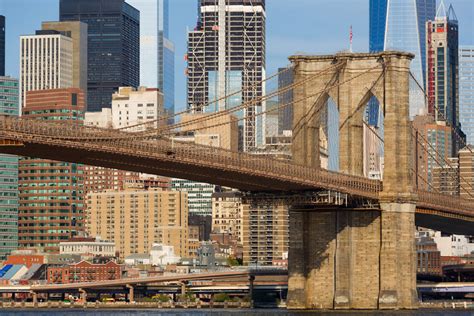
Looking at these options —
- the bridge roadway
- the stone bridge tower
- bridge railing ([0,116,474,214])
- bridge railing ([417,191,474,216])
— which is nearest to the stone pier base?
the stone bridge tower

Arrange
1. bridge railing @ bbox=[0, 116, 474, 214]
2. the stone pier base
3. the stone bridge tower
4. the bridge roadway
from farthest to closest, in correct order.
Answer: the stone bridge tower < the stone pier base < the bridge roadway < bridge railing @ bbox=[0, 116, 474, 214]

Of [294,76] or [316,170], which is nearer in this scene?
[316,170]

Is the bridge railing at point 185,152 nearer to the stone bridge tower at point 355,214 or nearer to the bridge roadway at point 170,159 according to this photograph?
the bridge roadway at point 170,159

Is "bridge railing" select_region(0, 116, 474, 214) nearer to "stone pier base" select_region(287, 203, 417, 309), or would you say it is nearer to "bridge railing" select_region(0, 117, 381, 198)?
"bridge railing" select_region(0, 117, 381, 198)

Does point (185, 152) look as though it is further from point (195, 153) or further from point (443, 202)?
point (443, 202)

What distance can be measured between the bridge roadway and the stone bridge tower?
6.18 feet

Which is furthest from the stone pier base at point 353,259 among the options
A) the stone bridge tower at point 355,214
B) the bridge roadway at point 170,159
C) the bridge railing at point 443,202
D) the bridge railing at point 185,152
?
the bridge railing at point 443,202

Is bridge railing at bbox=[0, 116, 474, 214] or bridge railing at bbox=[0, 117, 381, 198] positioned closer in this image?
bridge railing at bbox=[0, 116, 474, 214]

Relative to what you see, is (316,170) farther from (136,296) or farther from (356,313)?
(136,296)

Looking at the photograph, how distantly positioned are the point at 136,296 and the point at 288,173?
74252 millimetres

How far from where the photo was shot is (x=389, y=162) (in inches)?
4040

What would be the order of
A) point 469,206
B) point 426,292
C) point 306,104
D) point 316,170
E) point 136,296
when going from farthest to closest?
1. point 136,296
2. point 426,292
3. point 469,206
4. point 306,104
5. point 316,170

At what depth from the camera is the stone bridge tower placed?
101875 millimetres

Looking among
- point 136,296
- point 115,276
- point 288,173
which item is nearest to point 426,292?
point 136,296
